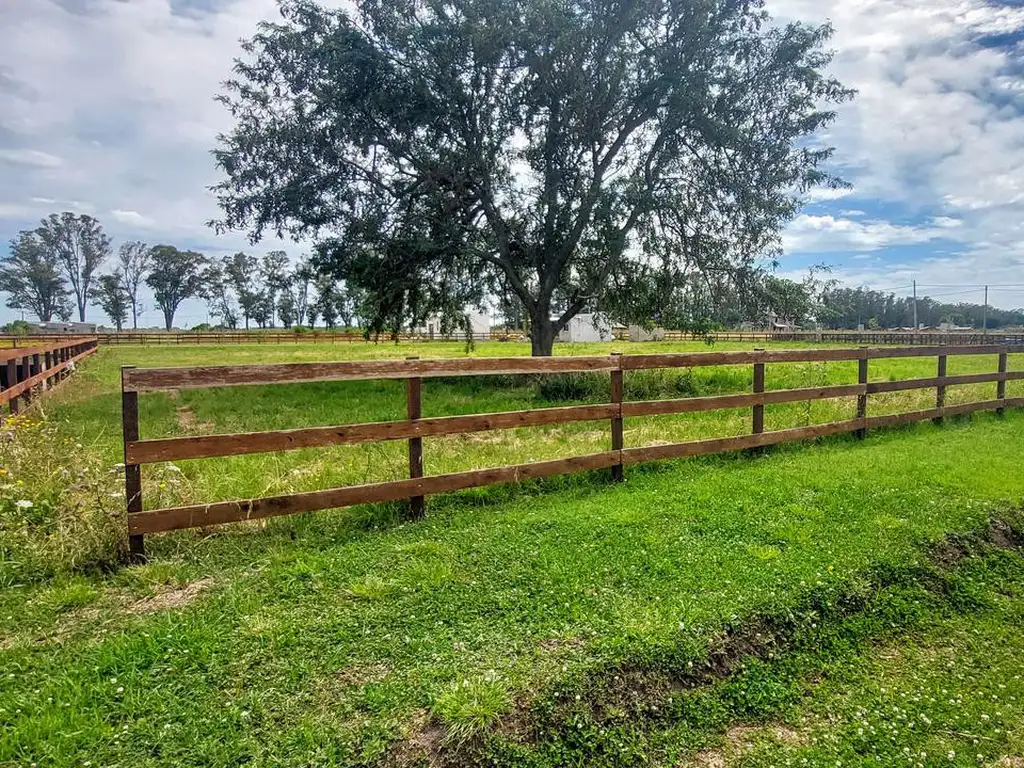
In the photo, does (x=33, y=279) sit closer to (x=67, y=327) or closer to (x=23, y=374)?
(x=67, y=327)

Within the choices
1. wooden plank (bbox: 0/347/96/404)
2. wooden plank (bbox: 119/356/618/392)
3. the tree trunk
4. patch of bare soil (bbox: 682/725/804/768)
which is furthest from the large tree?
patch of bare soil (bbox: 682/725/804/768)

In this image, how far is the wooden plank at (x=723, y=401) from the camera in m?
5.71

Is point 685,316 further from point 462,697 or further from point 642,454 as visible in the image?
point 462,697

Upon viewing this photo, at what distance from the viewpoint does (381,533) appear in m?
4.26

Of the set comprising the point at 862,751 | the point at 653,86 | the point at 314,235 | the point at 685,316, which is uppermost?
the point at 653,86

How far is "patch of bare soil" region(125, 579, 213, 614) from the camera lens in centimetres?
318

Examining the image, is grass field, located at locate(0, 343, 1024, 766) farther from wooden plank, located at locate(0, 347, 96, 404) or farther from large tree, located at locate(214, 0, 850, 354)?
large tree, located at locate(214, 0, 850, 354)

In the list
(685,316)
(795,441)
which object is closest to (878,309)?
(685,316)

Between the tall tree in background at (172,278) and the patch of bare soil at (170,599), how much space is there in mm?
94199

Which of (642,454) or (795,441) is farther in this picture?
(795,441)

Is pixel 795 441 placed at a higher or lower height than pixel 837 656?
higher

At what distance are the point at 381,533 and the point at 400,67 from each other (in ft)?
39.5

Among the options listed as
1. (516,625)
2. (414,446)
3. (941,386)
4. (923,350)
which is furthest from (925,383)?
(516,625)

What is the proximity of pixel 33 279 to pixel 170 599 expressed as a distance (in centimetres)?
9833
